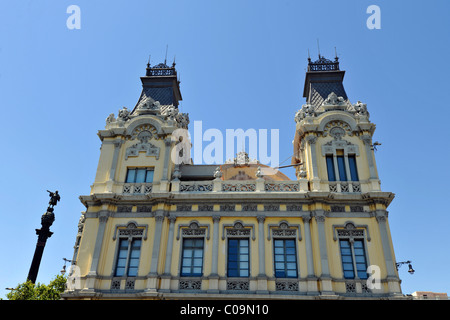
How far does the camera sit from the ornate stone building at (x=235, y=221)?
778 inches

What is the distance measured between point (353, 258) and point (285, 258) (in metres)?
3.71

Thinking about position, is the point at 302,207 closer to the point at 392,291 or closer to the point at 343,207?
the point at 343,207

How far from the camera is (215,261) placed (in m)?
20.4

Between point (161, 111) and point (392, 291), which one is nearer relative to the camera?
point (392, 291)

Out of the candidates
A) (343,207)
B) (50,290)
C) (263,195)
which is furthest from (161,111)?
(50,290)

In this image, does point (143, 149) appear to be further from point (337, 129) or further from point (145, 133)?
point (337, 129)

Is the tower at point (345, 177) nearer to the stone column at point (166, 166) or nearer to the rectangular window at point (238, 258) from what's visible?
the rectangular window at point (238, 258)

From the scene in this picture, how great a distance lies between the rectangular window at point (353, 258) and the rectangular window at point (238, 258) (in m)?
5.33

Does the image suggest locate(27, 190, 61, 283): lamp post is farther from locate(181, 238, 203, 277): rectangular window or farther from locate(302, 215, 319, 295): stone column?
locate(302, 215, 319, 295): stone column

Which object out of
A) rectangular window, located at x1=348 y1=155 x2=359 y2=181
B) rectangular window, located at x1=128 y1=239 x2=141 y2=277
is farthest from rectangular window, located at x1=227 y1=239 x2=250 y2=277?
rectangular window, located at x1=348 y1=155 x2=359 y2=181

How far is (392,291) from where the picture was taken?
1894 cm

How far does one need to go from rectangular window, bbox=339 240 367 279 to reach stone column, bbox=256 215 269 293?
4.36 metres

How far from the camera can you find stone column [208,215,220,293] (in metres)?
Answer: 19.7

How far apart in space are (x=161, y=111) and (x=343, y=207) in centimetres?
1393
